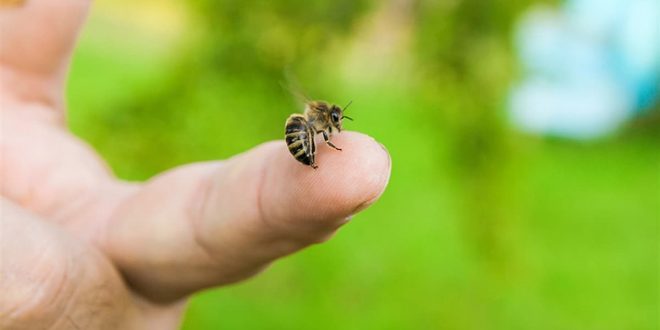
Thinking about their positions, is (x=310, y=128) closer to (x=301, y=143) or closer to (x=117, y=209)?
(x=301, y=143)

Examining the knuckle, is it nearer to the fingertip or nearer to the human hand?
the human hand

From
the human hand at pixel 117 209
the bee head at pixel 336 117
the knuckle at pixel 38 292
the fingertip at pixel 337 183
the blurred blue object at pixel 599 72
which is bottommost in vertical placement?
the knuckle at pixel 38 292

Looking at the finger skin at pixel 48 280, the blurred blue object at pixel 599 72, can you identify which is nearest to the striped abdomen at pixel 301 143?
the finger skin at pixel 48 280

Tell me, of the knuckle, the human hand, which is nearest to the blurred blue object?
the human hand

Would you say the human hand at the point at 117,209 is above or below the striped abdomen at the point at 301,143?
below

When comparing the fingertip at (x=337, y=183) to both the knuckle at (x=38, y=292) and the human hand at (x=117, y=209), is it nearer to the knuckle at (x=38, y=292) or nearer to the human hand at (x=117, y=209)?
the human hand at (x=117, y=209)

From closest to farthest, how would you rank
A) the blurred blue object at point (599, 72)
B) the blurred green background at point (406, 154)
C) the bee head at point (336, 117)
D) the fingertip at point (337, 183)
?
the fingertip at point (337, 183), the bee head at point (336, 117), the blurred green background at point (406, 154), the blurred blue object at point (599, 72)

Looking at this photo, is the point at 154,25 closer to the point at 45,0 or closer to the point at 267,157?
the point at 45,0
